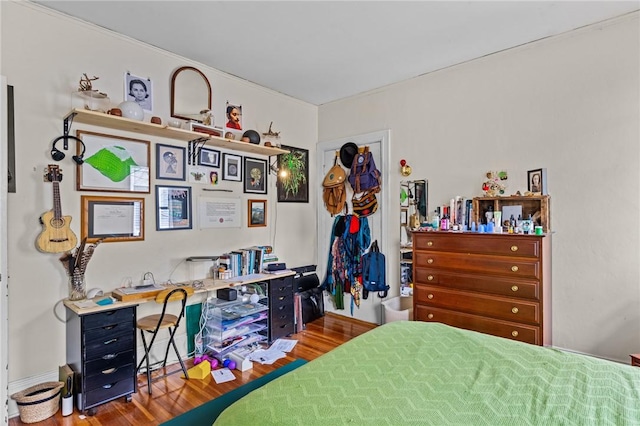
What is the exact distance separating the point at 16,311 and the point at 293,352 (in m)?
2.11

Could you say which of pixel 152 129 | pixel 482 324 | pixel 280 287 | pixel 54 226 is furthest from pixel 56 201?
pixel 482 324

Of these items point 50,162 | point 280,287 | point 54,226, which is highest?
point 50,162

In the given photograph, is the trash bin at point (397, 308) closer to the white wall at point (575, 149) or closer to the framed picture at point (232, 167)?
the white wall at point (575, 149)

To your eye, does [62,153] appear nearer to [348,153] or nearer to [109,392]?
[109,392]

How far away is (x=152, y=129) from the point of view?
108 inches

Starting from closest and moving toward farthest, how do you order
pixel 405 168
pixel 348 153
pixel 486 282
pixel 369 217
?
pixel 486 282 → pixel 405 168 → pixel 369 217 → pixel 348 153

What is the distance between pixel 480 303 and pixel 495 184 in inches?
40.3

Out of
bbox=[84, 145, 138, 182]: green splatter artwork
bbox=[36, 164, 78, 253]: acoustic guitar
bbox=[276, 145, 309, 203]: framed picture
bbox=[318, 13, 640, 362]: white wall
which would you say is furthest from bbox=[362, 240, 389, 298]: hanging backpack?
bbox=[36, 164, 78, 253]: acoustic guitar

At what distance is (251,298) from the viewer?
3.30 m

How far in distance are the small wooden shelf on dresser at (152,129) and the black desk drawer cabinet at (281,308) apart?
1381mm

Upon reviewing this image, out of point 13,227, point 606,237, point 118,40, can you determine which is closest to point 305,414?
point 13,227

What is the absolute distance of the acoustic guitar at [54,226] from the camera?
232 cm

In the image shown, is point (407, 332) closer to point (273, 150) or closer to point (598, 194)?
point (598, 194)

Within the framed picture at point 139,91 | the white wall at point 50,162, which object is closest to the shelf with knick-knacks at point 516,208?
the white wall at point 50,162
